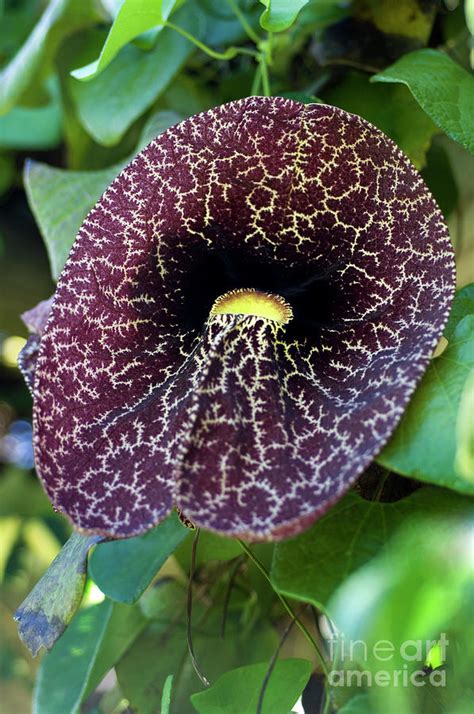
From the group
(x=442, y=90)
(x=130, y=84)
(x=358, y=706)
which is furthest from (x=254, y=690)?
(x=130, y=84)

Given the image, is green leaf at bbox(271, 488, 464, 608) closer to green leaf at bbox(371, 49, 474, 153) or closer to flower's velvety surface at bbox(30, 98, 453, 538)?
flower's velvety surface at bbox(30, 98, 453, 538)

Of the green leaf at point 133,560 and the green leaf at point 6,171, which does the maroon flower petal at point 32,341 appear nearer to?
the green leaf at point 133,560

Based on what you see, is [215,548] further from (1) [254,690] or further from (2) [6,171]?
(2) [6,171]

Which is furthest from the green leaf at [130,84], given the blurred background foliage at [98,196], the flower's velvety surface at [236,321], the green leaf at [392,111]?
the flower's velvety surface at [236,321]

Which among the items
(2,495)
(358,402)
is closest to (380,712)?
(358,402)

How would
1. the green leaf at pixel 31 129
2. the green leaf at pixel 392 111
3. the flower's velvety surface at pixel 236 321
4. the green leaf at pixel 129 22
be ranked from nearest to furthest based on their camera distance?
the flower's velvety surface at pixel 236 321 → the green leaf at pixel 129 22 → the green leaf at pixel 392 111 → the green leaf at pixel 31 129

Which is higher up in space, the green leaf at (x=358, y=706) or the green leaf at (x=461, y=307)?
the green leaf at (x=461, y=307)

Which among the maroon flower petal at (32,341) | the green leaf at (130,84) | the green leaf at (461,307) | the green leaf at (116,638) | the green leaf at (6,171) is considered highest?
the green leaf at (130,84)
